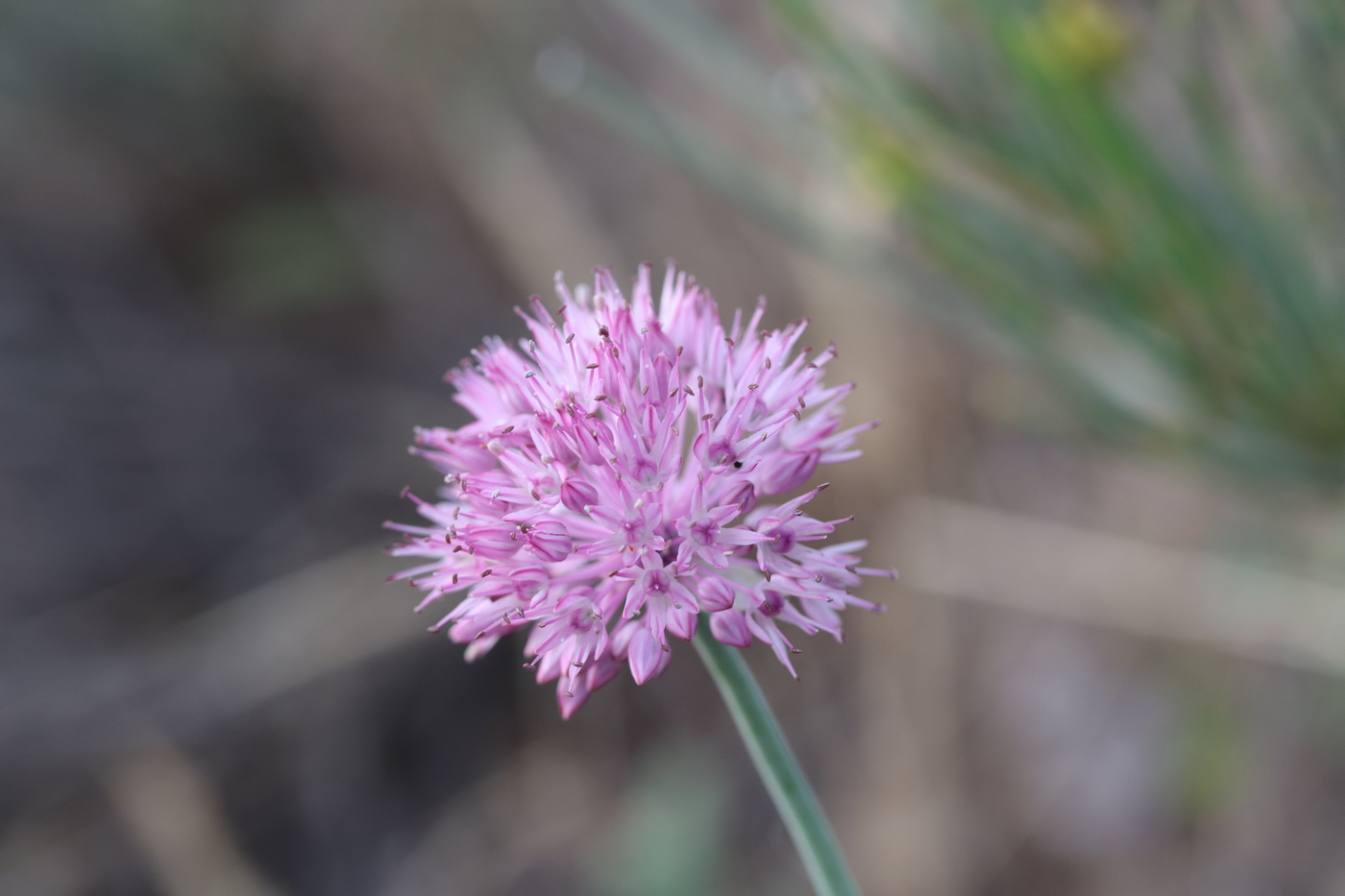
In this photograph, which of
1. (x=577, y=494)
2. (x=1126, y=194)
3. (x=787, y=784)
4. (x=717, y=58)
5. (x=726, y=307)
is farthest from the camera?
(x=726, y=307)

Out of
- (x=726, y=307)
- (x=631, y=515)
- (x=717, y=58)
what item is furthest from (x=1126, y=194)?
(x=726, y=307)

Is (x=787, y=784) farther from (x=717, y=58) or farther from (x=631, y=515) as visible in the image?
(x=717, y=58)

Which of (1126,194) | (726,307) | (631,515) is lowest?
(631,515)

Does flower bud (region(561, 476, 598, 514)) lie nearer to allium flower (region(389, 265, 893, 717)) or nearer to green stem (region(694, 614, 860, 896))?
allium flower (region(389, 265, 893, 717))

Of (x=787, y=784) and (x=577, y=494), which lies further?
(x=577, y=494)

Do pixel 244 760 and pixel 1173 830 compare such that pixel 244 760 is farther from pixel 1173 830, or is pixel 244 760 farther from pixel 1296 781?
pixel 1296 781

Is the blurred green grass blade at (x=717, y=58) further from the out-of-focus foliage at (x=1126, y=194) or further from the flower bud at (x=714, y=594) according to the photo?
the flower bud at (x=714, y=594)

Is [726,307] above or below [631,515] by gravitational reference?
above
